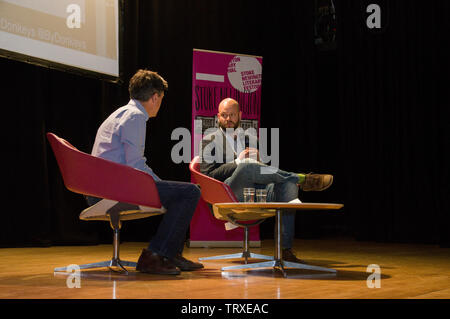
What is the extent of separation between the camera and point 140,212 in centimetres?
297

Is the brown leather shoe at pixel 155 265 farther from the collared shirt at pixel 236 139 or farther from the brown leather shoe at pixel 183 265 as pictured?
the collared shirt at pixel 236 139

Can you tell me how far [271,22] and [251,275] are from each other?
4.19 m

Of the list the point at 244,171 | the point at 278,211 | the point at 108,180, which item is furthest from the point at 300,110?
the point at 108,180

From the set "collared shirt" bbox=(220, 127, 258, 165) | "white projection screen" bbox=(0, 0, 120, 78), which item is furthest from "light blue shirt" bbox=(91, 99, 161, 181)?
"white projection screen" bbox=(0, 0, 120, 78)

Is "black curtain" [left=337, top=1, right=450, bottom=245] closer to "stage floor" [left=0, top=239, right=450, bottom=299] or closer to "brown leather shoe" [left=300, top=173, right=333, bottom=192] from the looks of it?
"stage floor" [left=0, top=239, right=450, bottom=299]

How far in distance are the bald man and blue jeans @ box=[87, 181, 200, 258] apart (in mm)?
654

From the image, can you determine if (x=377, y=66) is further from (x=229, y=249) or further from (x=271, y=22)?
(x=229, y=249)

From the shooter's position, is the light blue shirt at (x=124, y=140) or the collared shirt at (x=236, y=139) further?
the collared shirt at (x=236, y=139)

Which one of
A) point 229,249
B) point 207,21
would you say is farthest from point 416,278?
point 207,21

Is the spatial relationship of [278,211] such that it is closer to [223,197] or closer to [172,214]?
[223,197]

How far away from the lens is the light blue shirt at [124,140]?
9.50ft

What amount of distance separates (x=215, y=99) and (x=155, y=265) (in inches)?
105

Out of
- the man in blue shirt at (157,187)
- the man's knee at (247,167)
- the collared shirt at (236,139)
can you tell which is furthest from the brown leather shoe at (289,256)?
the man in blue shirt at (157,187)

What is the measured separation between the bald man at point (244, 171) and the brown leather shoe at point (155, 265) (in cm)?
79
